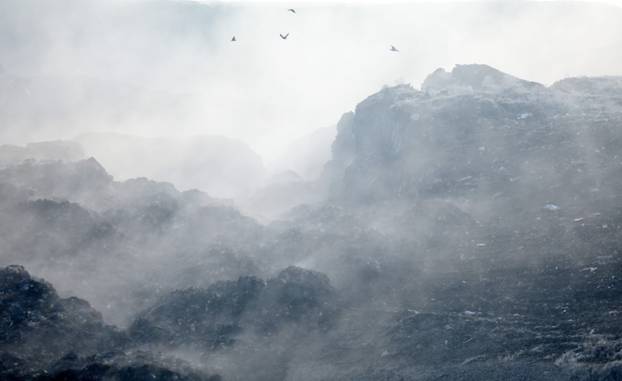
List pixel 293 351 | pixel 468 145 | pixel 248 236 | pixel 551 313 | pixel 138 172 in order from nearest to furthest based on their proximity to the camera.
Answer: pixel 551 313 < pixel 293 351 < pixel 248 236 < pixel 468 145 < pixel 138 172

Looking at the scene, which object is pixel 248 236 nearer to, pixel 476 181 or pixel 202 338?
pixel 202 338

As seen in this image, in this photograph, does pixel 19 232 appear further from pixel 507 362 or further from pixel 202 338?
pixel 507 362

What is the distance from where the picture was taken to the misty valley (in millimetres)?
12617

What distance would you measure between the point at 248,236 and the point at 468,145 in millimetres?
11841

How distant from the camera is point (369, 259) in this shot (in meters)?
18.3

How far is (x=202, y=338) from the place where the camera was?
14914 mm

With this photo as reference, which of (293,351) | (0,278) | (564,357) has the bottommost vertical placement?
(564,357)

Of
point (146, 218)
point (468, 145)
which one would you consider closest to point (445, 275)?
point (468, 145)

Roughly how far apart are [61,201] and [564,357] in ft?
59.4

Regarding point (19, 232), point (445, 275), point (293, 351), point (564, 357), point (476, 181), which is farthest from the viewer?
point (476, 181)

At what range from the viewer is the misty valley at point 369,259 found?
41.4 ft

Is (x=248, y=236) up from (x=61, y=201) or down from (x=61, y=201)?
down

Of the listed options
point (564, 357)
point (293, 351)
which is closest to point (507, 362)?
point (564, 357)

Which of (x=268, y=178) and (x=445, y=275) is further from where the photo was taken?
(x=268, y=178)
